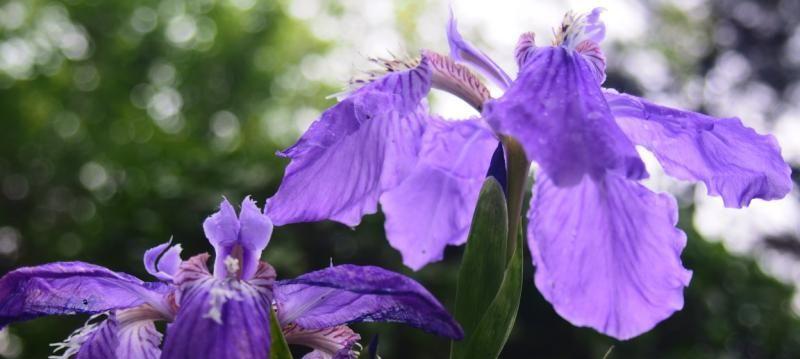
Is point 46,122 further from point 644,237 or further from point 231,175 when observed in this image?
point 644,237

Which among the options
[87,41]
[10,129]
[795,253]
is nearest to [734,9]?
[795,253]

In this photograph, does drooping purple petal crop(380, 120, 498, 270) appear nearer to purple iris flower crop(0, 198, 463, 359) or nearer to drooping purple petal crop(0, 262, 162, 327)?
purple iris flower crop(0, 198, 463, 359)

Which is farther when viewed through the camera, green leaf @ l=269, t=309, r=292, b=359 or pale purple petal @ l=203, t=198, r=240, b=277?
pale purple petal @ l=203, t=198, r=240, b=277

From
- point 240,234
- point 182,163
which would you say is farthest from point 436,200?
point 182,163

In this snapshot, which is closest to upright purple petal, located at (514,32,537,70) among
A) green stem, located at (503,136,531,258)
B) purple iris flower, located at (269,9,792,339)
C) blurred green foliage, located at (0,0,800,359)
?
purple iris flower, located at (269,9,792,339)

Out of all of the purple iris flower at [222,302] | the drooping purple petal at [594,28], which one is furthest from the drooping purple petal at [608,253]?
the drooping purple petal at [594,28]

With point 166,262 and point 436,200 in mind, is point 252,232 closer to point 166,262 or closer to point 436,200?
point 166,262
